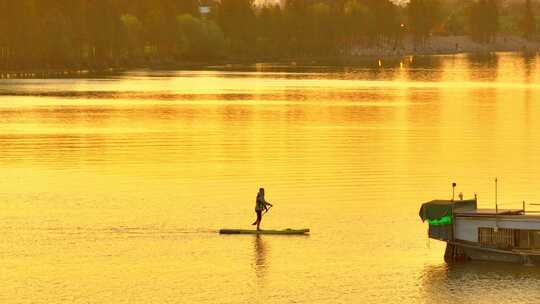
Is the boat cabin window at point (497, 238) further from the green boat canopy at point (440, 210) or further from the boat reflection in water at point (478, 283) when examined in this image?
the green boat canopy at point (440, 210)

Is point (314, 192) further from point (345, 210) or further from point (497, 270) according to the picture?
point (497, 270)

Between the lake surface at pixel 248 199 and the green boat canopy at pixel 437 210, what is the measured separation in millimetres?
1874

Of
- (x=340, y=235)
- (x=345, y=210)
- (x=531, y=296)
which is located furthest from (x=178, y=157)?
(x=531, y=296)

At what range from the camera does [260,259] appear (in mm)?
54281

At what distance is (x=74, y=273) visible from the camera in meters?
51.8

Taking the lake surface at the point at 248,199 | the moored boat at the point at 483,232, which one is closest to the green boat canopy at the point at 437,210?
the moored boat at the point at 483,232

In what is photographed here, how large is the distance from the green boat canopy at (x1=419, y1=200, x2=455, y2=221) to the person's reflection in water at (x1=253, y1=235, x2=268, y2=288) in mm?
6488

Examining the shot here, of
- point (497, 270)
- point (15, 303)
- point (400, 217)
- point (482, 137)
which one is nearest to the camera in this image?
point (15, 303)

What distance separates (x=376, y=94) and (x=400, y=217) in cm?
11555

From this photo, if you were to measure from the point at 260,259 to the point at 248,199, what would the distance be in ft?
53.4

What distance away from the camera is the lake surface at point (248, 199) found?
50094 millimetres

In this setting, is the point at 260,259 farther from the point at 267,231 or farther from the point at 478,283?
the point at 478,283

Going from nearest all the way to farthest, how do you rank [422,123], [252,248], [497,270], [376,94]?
[497,270], [252,248], [422,123], [376,94]

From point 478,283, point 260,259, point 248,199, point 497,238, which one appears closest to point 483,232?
point 497,238
